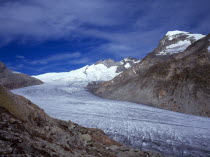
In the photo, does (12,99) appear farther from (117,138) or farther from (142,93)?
(142,93)

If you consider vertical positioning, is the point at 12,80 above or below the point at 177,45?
below

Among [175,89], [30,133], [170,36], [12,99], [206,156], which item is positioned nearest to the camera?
[30,133]

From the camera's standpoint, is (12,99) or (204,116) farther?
(204,116)

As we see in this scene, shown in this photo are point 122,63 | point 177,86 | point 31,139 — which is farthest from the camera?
point 122,63

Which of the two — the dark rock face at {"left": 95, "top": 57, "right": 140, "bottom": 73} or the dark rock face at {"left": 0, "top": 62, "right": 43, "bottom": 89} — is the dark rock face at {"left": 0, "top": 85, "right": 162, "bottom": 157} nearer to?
the dark rock face at {"left": 0, "top": 62, "right": 43, "bottom": 89}

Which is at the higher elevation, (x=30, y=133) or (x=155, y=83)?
(x=155, y=83)

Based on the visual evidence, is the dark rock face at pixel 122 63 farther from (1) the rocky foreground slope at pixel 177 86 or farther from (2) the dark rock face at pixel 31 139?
(2) the dark rock face at pixel 31 139

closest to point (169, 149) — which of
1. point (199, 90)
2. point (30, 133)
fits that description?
point (30, 133)

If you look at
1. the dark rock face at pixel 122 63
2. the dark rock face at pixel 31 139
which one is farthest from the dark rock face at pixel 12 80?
the dark rock face at pixel 31 139

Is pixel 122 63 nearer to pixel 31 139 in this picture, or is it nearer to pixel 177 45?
pixel 177 45

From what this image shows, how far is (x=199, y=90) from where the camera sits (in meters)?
26.5

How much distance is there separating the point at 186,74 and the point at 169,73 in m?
3.14

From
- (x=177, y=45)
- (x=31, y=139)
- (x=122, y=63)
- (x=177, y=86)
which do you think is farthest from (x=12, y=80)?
(x=122, y=63)

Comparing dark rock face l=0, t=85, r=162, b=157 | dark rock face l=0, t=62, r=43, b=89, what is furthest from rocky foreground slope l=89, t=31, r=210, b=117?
dark rock face l=0, t=62, r=43, b=89
